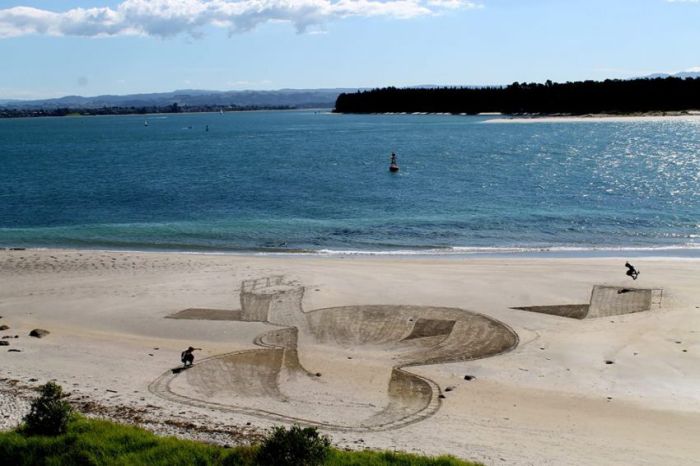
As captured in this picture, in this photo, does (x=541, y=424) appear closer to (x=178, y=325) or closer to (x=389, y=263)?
(x=178, y=325)

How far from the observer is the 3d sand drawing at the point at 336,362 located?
635 inches

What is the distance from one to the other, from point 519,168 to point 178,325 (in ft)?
195

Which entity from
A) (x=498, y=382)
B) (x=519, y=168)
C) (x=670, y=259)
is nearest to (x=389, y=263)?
(x=670, y=259)

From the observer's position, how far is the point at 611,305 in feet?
81.7

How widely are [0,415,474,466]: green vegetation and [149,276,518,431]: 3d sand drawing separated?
2.96 m

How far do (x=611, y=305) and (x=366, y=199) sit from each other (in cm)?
3365

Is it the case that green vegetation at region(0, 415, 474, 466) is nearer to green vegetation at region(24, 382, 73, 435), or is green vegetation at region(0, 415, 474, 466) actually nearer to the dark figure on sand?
green vegetation at region(24, 382, 73, 435)

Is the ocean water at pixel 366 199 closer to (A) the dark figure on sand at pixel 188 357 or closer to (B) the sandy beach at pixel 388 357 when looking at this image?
(B) the sandy beach at pixel 388 357

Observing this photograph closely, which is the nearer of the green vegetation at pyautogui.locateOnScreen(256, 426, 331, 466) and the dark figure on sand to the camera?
the green vegetation at pyautogui.locateOnScreen(256, 426, 331, 466)

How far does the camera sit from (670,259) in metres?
33.6

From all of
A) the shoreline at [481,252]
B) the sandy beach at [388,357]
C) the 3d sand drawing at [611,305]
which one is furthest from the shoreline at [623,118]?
the 3d sand drawing at [611,305]

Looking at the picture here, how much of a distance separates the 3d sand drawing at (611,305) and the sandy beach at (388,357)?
0.41 metres

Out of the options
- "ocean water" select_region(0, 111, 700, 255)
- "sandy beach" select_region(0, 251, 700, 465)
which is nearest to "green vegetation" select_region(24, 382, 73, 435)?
"sandy beach" select_region(0, 251, 700, 465)

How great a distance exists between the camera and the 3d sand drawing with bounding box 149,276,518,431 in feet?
52.9
